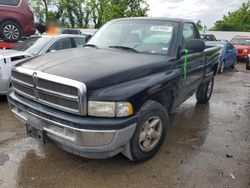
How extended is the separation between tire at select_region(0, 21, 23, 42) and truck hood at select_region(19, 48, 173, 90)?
695 centimetres

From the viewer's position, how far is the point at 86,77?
2916 mm

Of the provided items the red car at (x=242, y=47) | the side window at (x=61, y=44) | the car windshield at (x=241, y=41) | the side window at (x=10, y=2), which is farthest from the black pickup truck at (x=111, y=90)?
the car windshield at (x=241, y=41)

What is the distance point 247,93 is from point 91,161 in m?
6.01

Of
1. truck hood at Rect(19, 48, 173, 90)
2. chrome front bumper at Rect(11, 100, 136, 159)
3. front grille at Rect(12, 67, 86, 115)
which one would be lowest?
chrome front bumper at Rect(11, 100, 136, 159)

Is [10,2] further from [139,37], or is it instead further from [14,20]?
[139,37]

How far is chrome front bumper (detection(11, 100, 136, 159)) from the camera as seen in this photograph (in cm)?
286

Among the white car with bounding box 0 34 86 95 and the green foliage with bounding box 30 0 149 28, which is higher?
the green foliage with bounding box 30 0 149 28

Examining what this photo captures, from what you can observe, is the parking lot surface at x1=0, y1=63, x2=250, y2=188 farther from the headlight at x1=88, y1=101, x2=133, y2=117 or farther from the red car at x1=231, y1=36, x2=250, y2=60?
the red car at x1=231, y1=36, x2=250, y2=60

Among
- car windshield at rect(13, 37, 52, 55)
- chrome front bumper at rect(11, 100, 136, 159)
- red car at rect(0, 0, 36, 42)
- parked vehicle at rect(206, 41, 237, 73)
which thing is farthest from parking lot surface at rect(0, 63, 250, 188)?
parked vehicle at rect(206, 41, 237, 73)

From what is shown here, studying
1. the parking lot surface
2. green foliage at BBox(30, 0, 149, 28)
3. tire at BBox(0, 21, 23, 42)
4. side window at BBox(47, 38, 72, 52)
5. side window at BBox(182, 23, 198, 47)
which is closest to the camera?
the parking lot surface

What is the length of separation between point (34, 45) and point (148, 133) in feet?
15.5

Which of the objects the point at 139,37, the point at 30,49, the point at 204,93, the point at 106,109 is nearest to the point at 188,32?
the point at 139,37

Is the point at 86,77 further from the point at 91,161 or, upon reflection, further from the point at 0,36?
the point at 0,36

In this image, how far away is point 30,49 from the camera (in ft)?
22.5
